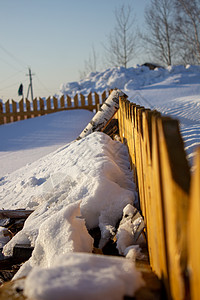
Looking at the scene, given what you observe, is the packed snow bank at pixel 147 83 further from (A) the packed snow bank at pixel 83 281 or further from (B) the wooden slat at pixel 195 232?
(B) the wooden slat at pixel 195 232

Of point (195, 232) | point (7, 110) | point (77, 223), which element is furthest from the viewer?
point (7, 110)

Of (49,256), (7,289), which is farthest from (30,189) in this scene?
(7,289)

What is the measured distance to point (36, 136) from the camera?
9.41 metres

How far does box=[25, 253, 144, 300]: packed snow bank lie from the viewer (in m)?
1.02

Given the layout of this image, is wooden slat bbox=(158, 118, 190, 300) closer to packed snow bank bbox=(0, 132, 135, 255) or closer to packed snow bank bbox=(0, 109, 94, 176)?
packed snow bank bbox=(0, 132, 135, 255)

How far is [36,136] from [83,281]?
8.57m

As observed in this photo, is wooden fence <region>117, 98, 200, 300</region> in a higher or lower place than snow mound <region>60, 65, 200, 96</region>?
lower

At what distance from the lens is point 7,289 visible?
1.32 meters

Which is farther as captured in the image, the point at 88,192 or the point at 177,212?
the point at 88,192

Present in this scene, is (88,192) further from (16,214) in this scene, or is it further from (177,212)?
(177,212)

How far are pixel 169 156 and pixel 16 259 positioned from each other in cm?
186

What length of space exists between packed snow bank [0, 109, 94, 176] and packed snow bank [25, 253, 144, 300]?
511cm

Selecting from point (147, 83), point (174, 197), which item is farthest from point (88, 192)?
point (147, 83)

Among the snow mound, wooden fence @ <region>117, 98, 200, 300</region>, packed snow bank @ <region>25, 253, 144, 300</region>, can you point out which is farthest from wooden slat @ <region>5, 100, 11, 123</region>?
wooden fence @ <region>117, 98, 200, 300</region>
